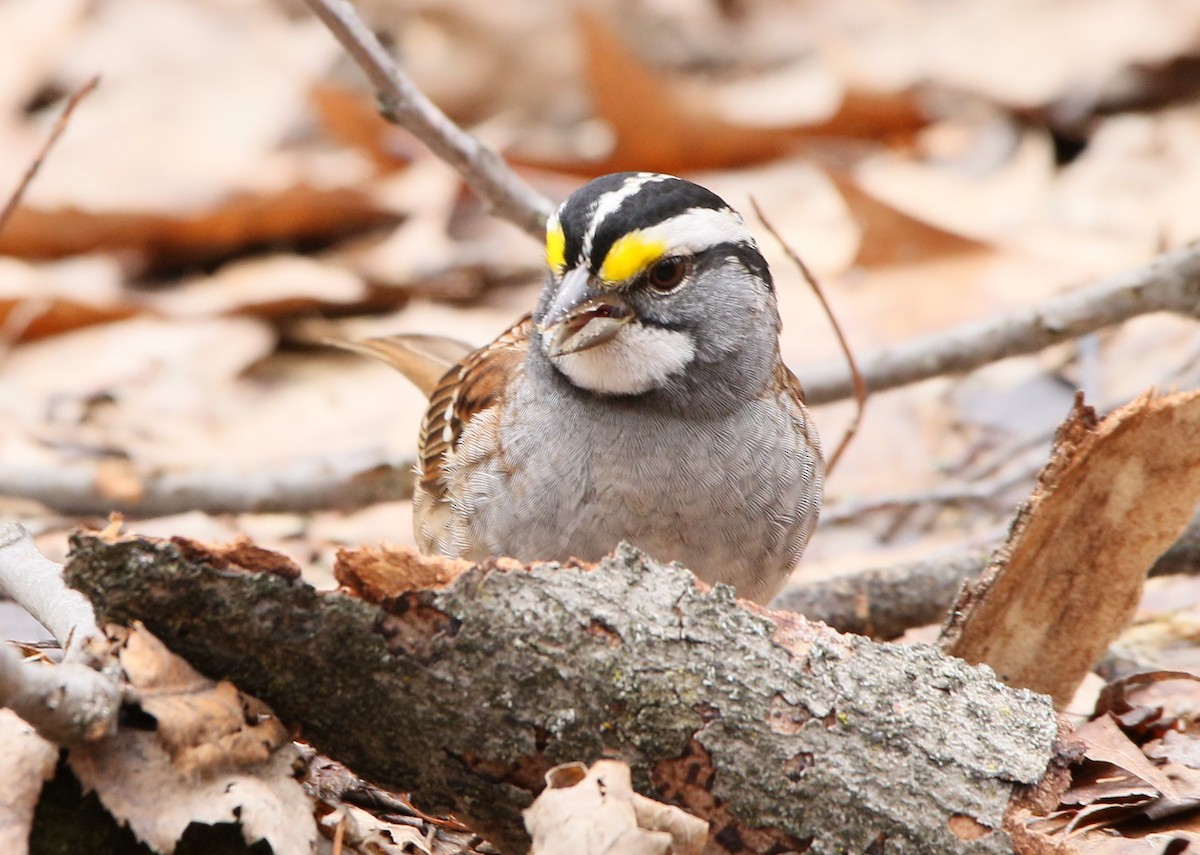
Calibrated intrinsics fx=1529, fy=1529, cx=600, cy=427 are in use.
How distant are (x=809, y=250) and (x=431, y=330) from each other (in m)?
2.11

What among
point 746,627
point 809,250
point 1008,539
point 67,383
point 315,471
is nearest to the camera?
point 746,627

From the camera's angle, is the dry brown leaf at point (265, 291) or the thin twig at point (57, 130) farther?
the dry brown leaf at point (265, 291)

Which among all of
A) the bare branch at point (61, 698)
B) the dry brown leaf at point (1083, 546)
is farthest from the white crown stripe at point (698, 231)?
the bare branch at point (61, 698)

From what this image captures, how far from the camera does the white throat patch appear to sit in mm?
3820

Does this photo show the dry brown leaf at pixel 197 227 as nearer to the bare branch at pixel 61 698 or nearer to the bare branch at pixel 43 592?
the bare branch at pixel 43 592

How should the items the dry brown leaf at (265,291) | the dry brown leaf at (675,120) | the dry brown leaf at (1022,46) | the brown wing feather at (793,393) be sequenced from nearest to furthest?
the brown wing feather at (793,393) < the dry brown leaf at (265,291) < the dry brown leaf at (675,120) < the dry brown leaf at (1022,46)

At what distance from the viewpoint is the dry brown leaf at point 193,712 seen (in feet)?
8.32

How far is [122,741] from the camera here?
2525 mm

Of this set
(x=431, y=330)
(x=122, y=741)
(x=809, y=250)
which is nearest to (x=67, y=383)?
(x=431, y=330)

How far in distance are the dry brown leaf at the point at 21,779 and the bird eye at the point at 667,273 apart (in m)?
1.88

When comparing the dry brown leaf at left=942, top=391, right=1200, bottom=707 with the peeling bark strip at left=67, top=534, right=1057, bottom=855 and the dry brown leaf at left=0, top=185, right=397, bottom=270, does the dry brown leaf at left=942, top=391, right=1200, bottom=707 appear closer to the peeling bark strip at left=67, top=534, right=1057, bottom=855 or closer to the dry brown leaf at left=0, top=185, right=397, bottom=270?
the peeling bark strip at left=67, top=534, right=1057, bottom=855

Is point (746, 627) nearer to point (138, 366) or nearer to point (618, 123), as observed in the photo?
point (138, 366)

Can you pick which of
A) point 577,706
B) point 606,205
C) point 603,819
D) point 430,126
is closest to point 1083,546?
point 606,205

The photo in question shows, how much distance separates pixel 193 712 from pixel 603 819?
71 centimetres
